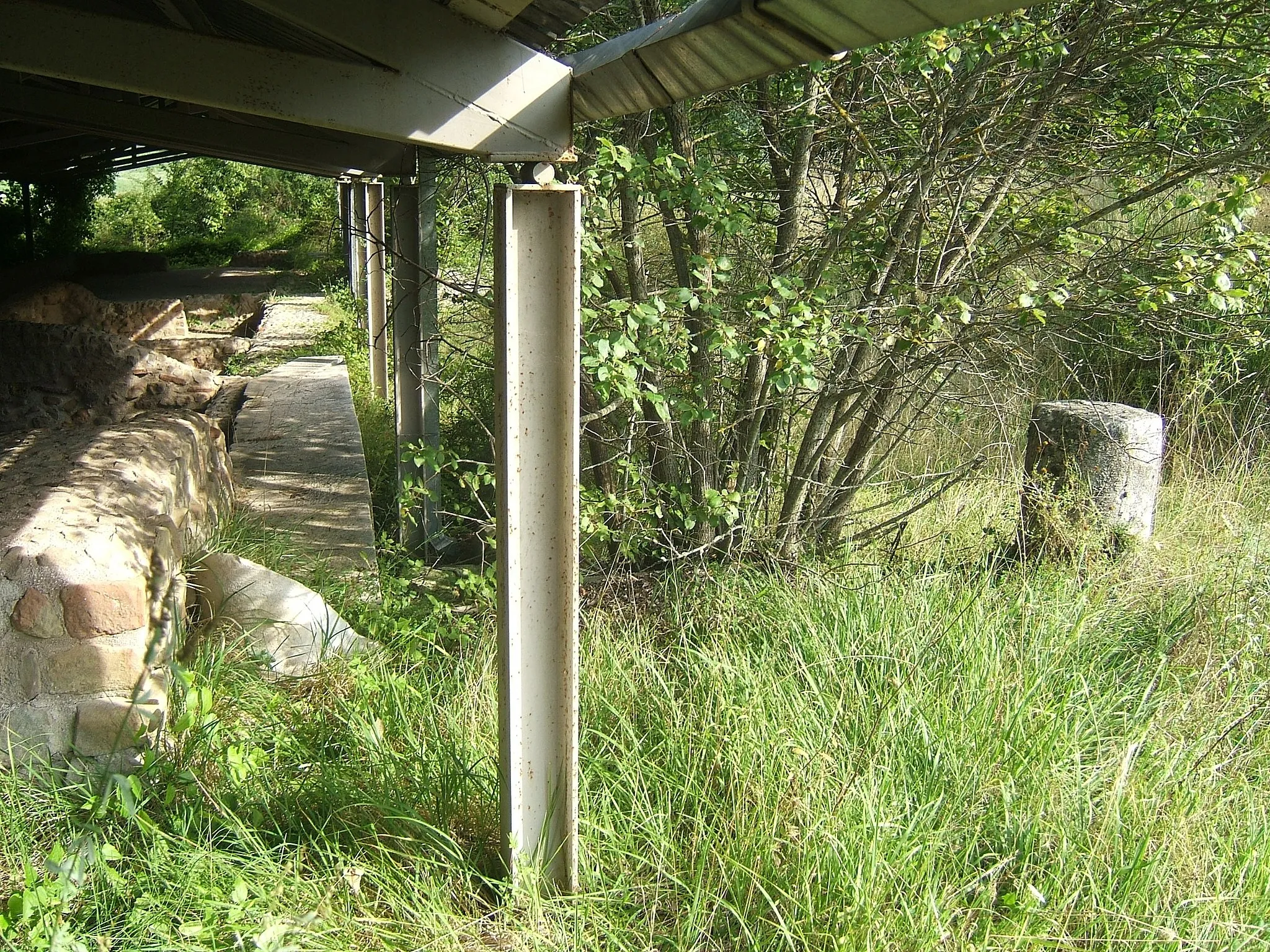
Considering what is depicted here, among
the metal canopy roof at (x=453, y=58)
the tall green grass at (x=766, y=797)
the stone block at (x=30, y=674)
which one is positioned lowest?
the tall green grass at (x=766, y=797)

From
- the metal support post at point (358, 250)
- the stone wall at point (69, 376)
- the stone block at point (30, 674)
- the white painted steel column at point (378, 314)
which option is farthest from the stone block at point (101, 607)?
the metal support post at point (358, 250)

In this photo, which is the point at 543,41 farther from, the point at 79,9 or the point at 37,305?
the point at 37,305

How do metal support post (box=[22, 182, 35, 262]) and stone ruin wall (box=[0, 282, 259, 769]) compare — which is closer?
stone ruin wall (box=[0, 282, 259, 769])

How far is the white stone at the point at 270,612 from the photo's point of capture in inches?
155

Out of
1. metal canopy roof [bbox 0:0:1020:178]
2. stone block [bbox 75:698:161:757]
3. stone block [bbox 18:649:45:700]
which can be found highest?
metal canopy roof [bbox 0:0:1020:178]

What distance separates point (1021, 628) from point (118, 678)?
308 centimetres

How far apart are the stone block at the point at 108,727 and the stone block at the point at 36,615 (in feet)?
0.82

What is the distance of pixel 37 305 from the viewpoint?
11133 millimetres

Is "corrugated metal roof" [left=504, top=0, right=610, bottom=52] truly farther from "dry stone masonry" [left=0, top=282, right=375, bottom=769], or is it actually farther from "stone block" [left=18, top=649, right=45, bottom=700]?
"stone block" [left=18, top=649, right=45, bottom=700]

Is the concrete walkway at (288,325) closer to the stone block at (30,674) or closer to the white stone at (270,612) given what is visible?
the white stone at (270,612)

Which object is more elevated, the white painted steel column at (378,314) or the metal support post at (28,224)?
the metal support post at (28,224)

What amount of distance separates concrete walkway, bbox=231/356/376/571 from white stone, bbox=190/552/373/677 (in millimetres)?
861

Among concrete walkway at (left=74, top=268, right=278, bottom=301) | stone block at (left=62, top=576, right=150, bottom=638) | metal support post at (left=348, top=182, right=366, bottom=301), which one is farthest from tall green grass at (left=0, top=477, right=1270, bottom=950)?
concrete walkway at (left=74, top=268, right=278, bottom=301)

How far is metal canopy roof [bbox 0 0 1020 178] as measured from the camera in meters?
1.93
